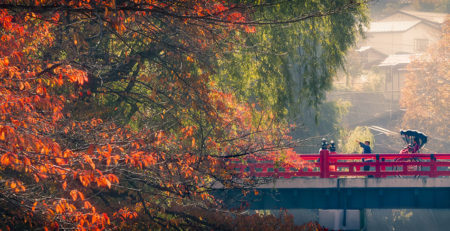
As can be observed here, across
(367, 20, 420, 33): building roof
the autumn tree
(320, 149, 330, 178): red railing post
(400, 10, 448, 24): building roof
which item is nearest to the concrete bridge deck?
(320, 149, 330, 178): red railing post

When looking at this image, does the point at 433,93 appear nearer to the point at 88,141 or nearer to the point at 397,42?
the point at 397,42

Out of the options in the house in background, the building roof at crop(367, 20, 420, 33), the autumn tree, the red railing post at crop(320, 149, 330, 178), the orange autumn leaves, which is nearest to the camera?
the orange autumn leaves

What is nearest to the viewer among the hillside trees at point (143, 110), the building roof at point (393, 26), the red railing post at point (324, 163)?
the hillside trees at point (143, 110)

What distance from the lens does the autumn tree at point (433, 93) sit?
47.2 meters

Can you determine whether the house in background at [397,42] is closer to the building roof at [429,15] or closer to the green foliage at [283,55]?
the building roof at [429,15]

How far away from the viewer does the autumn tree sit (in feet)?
155

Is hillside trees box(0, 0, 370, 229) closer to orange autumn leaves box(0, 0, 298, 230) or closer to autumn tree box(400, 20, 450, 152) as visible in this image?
orange autumn leaves box(0, 0, 298, 230)

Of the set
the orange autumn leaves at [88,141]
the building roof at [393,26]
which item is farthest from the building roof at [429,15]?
the orange autumn leaves at [88,141]

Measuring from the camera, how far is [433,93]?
47.7m

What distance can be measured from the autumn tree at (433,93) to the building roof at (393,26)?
24.9 metres

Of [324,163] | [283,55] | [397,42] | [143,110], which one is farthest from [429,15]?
[143,110]

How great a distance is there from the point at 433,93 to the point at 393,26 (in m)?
30.7

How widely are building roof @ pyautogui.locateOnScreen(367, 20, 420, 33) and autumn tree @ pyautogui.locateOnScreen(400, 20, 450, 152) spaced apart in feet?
81.6

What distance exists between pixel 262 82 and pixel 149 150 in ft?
15.0
